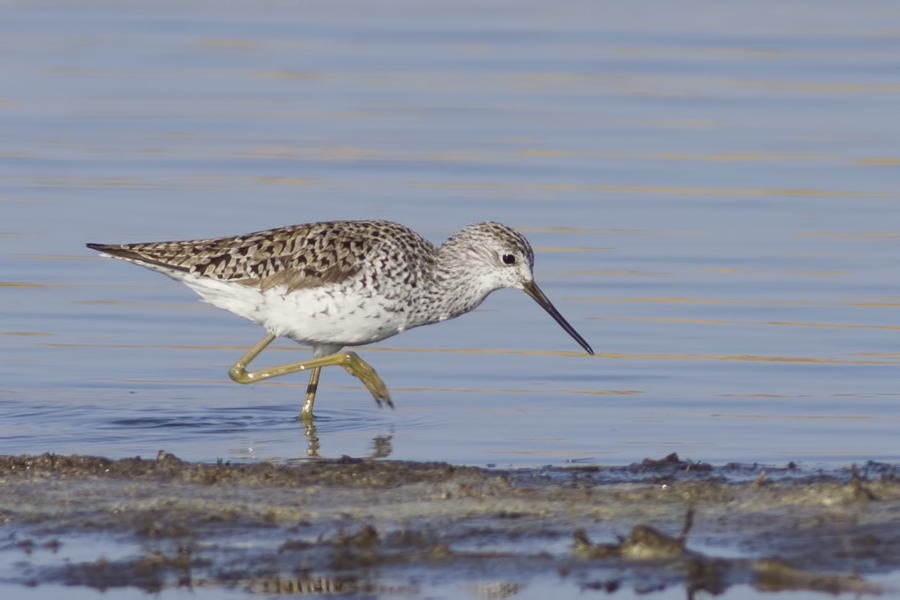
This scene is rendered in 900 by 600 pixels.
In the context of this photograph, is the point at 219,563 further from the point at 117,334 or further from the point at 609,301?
the point at 609,301

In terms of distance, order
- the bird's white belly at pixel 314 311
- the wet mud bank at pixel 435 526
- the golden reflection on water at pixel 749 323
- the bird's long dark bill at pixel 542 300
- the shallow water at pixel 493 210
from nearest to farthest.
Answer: the wet mud bank at pixel 435 526
the bird's white belly at pixel 314 311
the shallow water at pixel 493 210
the bird's long dark bill at pixel 542 300
the golden reflection on water at pixel 749 323

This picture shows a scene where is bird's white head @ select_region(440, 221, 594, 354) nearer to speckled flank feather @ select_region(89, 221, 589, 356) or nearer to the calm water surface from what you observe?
speckled flank feather @ select_region(89, 221, 589, 356)

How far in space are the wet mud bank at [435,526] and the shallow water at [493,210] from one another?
1.31 meters

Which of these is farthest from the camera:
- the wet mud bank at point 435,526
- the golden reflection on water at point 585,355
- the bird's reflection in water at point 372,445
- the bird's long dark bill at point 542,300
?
the golden reflection on water at point 585,355

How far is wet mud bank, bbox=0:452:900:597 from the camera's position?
6488 mm

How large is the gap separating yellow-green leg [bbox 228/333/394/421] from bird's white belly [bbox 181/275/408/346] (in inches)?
5.0

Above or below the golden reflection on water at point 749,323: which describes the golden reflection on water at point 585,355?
below

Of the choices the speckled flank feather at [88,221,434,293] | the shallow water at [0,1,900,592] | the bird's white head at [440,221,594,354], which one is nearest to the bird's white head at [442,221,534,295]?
the bird's white head at [440,221,594,354]

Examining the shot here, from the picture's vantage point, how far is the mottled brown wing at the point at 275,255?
1002 cm

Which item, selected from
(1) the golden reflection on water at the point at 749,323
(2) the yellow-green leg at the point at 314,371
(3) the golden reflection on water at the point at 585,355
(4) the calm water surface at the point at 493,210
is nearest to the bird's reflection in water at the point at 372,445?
(4) the calm water surface at the point at 493,210

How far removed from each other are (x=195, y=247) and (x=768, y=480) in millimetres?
4040

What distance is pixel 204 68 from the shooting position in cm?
2414

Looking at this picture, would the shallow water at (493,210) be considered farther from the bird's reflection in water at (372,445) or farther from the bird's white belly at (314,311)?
the bird's white belly at (314,311)

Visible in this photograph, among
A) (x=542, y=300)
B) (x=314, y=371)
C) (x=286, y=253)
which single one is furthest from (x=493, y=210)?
(x=286, y=253)
